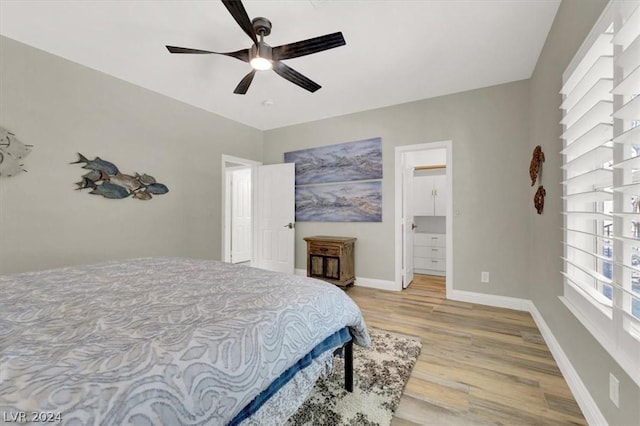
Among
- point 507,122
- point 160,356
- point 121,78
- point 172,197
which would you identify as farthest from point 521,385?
point 121,78

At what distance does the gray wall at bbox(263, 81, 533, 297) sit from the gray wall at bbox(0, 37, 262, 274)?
2546mm

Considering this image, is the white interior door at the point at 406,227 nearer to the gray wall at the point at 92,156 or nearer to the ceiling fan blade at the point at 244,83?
the ceiling fan blade at the point at 244,83

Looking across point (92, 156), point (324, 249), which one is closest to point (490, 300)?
point (324, 249)

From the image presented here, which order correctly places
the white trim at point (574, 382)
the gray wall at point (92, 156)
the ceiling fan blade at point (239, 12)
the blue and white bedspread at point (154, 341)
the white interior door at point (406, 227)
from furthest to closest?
1. the white interior door at point (406, 227)
2. the gray wall at point (92, 156)
3. the ceiling fan blade at point (239, 12)
4. the white trim at point (574, 382)
5. the blue and white bedspread at point (154, 341)

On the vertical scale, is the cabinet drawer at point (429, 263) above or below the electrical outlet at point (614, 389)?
below

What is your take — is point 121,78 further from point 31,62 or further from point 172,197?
point 172,197

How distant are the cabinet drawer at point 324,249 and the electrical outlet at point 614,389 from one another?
2.83 meters

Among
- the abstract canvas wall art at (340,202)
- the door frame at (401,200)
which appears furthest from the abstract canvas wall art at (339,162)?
the door frame at (401,200)

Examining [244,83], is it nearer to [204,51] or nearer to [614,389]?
[204,51]

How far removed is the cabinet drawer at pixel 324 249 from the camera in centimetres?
389

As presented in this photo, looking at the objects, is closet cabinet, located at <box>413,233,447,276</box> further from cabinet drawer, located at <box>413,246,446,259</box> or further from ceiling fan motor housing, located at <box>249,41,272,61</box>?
ceiling fan motor housing, located at <box>249,41,272,61</box>

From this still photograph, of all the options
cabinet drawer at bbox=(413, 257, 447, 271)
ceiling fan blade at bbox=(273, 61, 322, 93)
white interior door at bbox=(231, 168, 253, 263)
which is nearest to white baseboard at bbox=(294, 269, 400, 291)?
cabinet drawer at bbox=(413, 257, 447, 271)

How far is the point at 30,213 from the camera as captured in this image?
2.48 meters

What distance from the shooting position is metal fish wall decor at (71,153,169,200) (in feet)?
9.37
